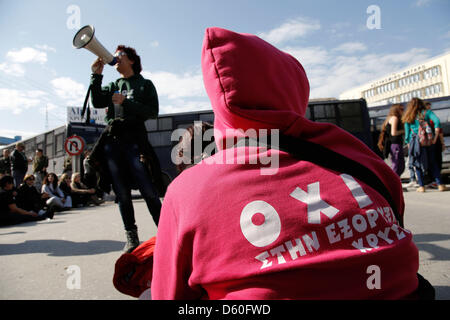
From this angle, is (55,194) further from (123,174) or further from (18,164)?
(123,174)

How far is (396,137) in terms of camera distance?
707cm

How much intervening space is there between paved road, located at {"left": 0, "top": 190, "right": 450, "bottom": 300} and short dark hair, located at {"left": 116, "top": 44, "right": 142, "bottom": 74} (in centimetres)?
170

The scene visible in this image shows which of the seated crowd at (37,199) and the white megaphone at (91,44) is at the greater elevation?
the white megaphone at (91,44)

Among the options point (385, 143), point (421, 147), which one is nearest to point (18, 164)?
point (385, 143)

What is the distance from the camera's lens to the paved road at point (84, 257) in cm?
198

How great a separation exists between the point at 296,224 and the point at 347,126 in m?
10.5

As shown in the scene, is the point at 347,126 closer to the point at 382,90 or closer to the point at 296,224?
the point at 296,224

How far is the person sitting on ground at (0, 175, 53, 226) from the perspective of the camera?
19.2ft

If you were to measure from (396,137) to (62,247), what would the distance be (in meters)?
6.58

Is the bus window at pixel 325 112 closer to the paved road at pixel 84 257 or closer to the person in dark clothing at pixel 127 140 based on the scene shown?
the paved road at pixel 84 257

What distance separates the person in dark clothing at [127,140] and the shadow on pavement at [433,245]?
2149mm

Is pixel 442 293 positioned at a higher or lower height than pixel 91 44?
lower

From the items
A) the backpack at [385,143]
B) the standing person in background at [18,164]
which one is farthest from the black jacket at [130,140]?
the standing person in background at [18,164]
